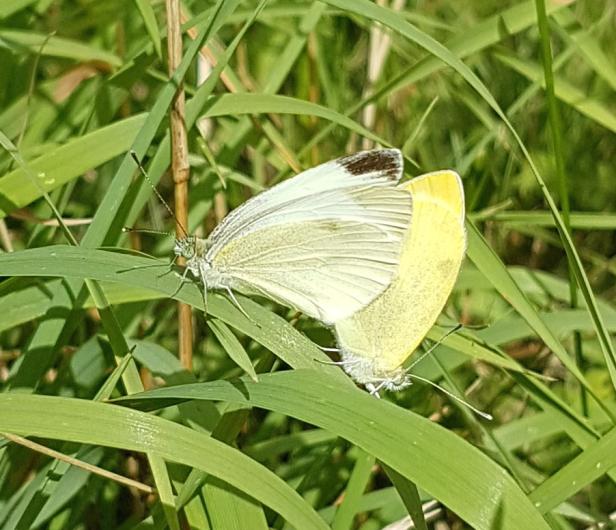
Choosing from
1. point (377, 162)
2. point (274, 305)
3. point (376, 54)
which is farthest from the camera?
point (376, 54)

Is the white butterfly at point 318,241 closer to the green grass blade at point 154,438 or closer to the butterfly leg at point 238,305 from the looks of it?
the butterfly leg at point 238,305

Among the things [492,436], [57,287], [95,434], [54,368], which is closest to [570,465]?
[492,436]

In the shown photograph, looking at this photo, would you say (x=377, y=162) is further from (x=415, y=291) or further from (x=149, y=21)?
(x=149, y=21)

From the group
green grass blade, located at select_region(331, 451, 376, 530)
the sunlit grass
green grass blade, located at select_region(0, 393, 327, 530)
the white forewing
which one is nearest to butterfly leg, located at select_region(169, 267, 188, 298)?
the sunlit grass

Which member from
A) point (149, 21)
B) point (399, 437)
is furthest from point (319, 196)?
point (399, 437)

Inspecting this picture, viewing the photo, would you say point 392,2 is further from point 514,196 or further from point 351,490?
point 351,490

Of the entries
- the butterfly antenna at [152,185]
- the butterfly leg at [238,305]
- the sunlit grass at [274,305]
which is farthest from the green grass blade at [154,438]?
the butterfly antenna at [152,185]
